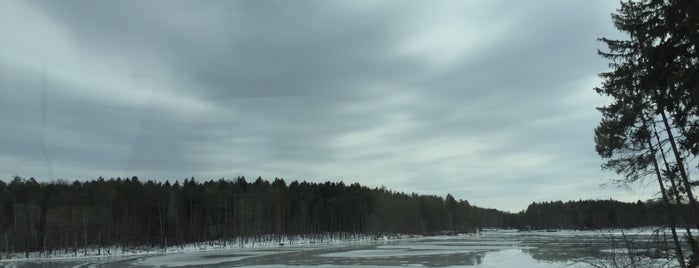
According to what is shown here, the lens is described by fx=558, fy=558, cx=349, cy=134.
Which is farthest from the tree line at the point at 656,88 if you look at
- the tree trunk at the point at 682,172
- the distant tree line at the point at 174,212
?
the distant tree line at the point at 174,212

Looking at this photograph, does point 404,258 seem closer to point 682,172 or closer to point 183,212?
point 682,172

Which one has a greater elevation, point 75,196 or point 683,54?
point 75,196

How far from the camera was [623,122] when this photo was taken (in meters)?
21.5

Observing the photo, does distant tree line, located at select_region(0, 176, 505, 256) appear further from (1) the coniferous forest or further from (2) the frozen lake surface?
(2) the frozen lake surface

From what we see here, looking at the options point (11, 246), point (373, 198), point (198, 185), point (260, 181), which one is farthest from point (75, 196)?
point (373, 198)

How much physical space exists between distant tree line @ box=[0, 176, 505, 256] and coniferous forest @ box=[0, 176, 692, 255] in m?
0.13

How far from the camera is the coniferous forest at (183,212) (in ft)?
222

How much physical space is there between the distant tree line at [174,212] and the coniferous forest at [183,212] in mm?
132

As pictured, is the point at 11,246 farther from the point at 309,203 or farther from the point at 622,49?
the point at 622,49

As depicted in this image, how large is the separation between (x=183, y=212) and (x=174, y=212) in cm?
361

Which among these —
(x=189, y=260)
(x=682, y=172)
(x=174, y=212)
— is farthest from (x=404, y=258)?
(x=174, y=212)

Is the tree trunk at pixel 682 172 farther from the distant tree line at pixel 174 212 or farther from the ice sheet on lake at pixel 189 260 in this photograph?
the distant tree line at pixel 174 212

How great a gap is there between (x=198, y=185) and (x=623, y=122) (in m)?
89.4

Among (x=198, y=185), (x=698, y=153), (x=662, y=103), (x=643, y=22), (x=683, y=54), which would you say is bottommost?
(x=698, y=153)
